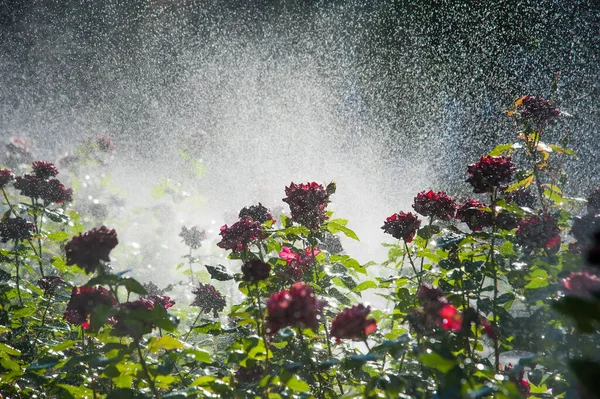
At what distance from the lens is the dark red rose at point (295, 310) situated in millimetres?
1214

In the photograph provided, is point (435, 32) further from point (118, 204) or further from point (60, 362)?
point (60, 362)

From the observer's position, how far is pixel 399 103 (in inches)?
377

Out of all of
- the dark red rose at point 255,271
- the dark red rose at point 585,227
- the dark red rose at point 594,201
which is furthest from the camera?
the dark red rose at point 594,201

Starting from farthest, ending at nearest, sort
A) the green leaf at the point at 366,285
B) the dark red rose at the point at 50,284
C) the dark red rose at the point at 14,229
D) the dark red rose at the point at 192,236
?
the dark red rose at the point at 192,236, the dark red rose at the point at 14,229, the dark red rose at the point at 50,284, the green leaf at the point at 366,285

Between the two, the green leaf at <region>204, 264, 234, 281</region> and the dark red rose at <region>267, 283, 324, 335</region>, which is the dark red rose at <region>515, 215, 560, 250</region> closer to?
the dark red rose at <region>267, 283, 324, 335</region>

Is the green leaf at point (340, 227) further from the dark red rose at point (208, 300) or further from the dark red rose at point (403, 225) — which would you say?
the dark red rose at point (208, 300)

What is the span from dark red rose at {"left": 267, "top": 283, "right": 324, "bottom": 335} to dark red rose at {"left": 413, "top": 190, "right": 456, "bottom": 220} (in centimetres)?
126

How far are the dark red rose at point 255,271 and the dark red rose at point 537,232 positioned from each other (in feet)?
3.87

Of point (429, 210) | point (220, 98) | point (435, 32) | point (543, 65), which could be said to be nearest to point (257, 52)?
point (220, 98)

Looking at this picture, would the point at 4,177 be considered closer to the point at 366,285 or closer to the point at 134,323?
the point at 134,323

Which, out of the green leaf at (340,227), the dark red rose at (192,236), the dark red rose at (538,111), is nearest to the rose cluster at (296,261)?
the green leaf at (340,227)

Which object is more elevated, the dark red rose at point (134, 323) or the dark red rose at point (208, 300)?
the dark red rose at point (208, 300)

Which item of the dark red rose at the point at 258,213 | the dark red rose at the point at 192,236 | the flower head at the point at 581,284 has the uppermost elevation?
the dark red rose at the point at 192,236

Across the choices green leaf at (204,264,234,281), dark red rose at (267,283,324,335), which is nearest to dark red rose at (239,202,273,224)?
green leaf at (204,264,234,281)
